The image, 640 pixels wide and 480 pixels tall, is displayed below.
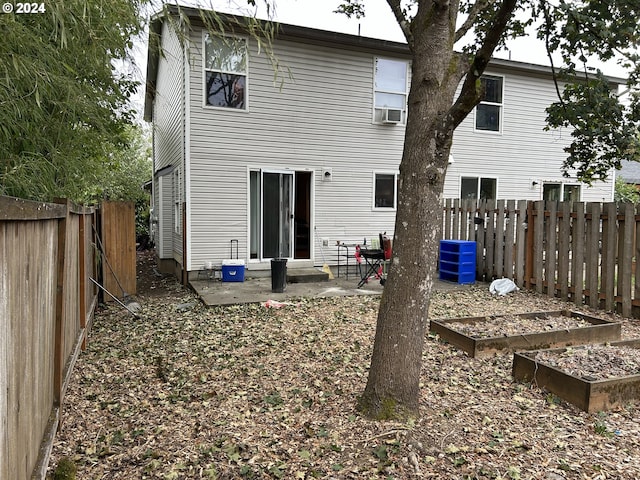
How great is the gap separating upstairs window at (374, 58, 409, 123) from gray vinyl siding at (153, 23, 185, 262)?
4326mm

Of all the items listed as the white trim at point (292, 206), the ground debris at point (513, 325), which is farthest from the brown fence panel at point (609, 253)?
the white trim at point (292, 206)

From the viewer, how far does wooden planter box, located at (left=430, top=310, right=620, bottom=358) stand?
4.25 m

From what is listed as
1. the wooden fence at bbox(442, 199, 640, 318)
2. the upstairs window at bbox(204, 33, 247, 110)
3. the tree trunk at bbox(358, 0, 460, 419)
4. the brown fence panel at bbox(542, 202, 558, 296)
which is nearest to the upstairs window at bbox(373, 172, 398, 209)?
the wooden fence at bbox(442, 199, 640, 318)

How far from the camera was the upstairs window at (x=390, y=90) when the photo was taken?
1030cm

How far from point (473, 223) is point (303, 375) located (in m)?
6.07

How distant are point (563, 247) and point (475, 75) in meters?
5.23

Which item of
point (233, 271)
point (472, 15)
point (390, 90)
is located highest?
point (390, 90)

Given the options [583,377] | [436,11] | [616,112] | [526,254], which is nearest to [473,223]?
[526,254]

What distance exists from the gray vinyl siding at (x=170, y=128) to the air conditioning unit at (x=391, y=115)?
4491 millimetres

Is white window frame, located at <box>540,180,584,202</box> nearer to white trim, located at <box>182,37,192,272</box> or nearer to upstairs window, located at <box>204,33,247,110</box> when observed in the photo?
upstairs window, located at <box>204,33,247,110</box>

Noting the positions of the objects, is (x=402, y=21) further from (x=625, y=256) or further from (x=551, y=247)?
(x=551, y=247)

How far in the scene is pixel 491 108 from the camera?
1148 centimetres

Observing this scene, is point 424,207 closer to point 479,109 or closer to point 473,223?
point 473,223

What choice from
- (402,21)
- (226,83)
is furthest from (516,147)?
(402,21)
